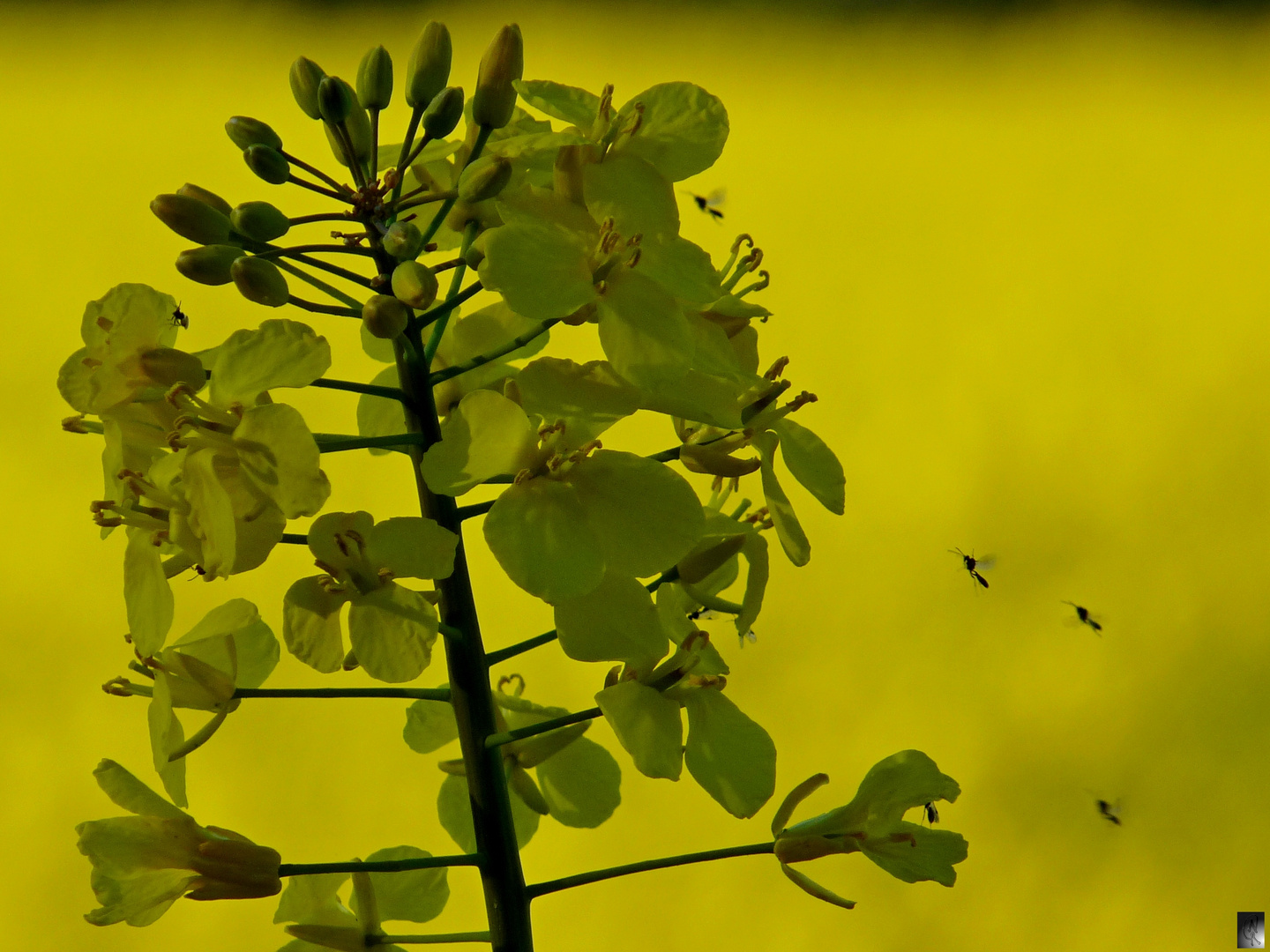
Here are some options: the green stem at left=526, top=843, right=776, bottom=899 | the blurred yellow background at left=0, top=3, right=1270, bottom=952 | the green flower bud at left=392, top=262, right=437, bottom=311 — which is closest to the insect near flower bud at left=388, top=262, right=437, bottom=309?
→ the green flower bud at left=392, top=262, right=437, bottom=311

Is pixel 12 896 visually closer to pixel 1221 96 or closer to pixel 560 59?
pixel 560 59

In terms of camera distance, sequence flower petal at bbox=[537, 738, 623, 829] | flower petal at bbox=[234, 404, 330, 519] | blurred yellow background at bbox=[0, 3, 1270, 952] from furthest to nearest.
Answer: blurred yellow background at bbox=[0, 3, 1270, 952]
flower petal at bbox=[537, 738, 623, 829]
flower petal at bbox=[234, 404, 330, 519]

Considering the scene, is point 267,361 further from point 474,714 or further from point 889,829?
point 889,829

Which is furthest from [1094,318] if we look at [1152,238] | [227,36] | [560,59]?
[227,36]

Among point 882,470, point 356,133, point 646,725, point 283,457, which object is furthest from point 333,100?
point 882,470

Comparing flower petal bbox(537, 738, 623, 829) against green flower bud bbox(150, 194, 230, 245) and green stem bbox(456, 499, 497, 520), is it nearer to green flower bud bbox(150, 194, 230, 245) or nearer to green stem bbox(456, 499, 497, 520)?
green stem bbox(456, 499, 497, 520)

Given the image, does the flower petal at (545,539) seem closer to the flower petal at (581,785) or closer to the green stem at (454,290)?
the green stem at (454,290)

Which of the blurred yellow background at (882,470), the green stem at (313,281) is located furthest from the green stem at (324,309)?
the blurred yellow background at (882,470)
